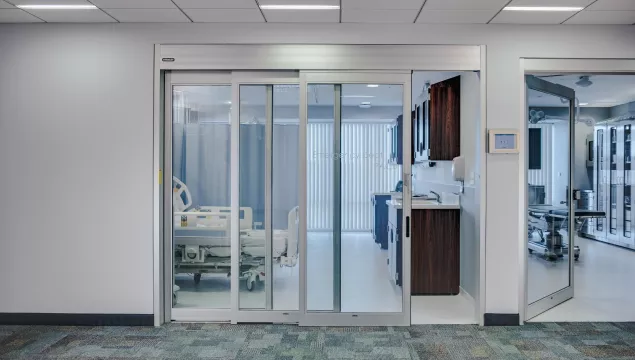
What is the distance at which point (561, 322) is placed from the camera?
3.53 meters

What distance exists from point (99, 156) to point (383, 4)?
2.28m

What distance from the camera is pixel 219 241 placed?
3.64 metres

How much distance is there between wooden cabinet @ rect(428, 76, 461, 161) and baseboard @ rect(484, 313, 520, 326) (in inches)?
59.6

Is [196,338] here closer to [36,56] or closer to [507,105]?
[36,56]

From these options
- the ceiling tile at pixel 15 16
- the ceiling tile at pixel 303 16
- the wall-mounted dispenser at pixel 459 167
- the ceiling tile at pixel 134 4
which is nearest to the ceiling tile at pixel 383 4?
the ceiling tile at pixel 303 16

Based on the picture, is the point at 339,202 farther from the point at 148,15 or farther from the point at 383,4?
the point at 148,15

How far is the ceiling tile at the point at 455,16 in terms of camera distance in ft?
10.3

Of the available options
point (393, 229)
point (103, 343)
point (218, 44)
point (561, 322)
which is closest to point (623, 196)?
point (561, 322)

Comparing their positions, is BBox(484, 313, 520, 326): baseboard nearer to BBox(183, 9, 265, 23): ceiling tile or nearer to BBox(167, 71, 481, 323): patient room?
BBox(167, 71, 481, 323): patient room

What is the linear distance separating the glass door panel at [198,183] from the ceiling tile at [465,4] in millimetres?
1571

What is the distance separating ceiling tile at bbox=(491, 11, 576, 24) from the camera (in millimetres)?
3146

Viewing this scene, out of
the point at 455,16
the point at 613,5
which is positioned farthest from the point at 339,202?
the point at 613,5

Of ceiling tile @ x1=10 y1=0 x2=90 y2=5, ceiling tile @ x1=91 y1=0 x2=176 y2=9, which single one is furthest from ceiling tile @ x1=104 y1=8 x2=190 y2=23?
ceiling tile @ x1=10 y1=0 x2=90 y2=5

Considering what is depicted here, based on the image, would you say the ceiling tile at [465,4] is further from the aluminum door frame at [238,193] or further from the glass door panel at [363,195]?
the aluminum door frame at [238,193]
